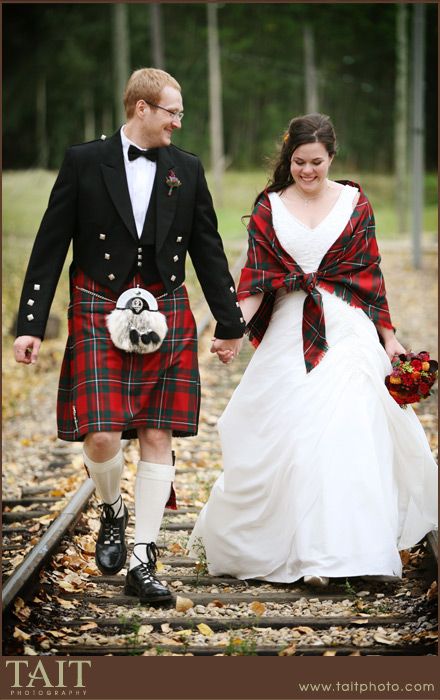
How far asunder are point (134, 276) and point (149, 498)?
1.05m

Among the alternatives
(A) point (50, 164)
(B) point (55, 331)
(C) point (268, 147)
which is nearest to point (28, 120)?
(A) point (50, 164)

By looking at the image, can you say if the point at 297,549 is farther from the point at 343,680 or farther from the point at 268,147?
the point at 268,147

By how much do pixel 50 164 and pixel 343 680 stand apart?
4235 centimetres

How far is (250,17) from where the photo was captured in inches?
2050

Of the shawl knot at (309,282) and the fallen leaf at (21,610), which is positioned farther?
the shawl knot at (309,282)

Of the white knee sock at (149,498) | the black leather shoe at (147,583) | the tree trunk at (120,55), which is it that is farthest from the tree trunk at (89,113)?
the black leather shoe at (147,583)

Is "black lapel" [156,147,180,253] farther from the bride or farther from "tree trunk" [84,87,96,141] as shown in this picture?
"tree trunk" [84,87,96,141]

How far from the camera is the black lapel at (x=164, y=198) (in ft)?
15.7

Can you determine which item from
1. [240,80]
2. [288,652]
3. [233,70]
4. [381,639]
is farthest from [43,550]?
[233,70]

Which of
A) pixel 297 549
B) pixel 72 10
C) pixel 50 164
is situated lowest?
pixel 297 549

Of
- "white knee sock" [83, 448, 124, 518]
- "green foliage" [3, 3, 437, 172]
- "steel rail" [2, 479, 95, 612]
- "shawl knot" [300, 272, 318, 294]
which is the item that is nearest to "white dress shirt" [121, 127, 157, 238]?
"shawl knot" [300, 272, 318, 294]

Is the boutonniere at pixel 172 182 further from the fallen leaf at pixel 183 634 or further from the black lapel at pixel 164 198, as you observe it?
the fallen leaf at pixel 183 634

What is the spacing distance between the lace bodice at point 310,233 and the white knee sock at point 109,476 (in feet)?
4.53

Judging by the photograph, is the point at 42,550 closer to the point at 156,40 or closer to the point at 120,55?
the point at 120,55
